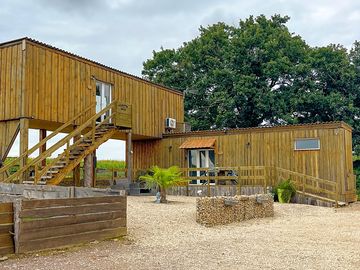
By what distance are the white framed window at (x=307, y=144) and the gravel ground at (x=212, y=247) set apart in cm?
636

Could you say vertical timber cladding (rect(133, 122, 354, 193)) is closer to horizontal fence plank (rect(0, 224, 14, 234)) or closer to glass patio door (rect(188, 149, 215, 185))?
glass patio door (rect(188, 149, 215, 185))

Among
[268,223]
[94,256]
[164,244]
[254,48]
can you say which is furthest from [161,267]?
[254,48]

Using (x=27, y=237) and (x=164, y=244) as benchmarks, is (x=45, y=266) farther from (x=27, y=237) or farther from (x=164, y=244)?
(x=164, y=244)

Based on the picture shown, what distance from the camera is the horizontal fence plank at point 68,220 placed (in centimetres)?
696

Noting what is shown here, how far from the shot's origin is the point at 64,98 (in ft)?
55.3

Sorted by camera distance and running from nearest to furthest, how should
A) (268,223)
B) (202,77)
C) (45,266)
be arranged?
(45,266) < (268,223) < (202,77)

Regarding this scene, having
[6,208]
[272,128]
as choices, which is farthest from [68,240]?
[272,128]

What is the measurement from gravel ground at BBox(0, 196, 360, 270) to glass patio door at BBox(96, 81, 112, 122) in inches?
285

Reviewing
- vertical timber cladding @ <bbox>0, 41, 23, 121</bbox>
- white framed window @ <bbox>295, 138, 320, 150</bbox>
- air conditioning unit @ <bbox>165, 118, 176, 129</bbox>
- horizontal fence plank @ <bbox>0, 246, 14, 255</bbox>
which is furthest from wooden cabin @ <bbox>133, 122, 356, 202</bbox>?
horizontal fence plank @ <bbox>0, 246, 14, 255</bbox>

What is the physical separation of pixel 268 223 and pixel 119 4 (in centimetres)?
779

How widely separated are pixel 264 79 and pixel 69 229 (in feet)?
83.1

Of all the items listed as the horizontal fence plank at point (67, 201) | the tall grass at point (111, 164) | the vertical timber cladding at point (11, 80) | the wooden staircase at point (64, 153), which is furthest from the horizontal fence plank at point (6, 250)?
the tall grass at point (111, 164)

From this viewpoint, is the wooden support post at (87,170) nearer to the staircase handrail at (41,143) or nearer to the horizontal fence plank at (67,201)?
the staircase handrail at (41,143)

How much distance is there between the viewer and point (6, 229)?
675 cm
